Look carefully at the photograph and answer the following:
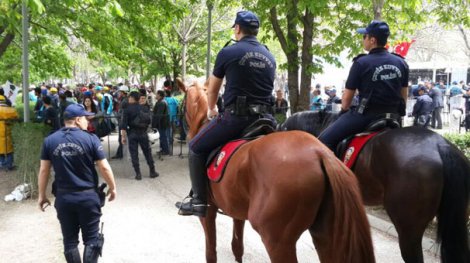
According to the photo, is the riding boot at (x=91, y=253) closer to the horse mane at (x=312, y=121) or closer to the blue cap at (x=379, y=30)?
the horse mane at (x=312, y=121)

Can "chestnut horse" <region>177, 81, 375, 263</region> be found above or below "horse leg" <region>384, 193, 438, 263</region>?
above

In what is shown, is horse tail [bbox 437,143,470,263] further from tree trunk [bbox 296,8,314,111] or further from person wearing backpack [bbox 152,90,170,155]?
person wearing backpack [bbox 152,90,170,155]

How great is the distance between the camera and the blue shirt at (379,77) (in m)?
4.84

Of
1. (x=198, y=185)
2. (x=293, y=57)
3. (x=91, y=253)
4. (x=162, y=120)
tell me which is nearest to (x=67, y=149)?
(x=91, y=253)

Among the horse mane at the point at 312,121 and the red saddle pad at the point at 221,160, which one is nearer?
the red saddle pad at the point at 221,160

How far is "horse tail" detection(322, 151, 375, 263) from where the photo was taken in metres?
2.99

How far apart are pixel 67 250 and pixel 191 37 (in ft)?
64.9

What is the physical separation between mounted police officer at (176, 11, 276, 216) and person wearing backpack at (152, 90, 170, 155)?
8964mm

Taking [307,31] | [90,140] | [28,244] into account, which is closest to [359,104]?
[90,140]

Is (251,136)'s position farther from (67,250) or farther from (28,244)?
(28,244)

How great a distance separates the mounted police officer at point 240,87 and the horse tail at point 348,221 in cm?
131

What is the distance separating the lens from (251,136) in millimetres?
4203

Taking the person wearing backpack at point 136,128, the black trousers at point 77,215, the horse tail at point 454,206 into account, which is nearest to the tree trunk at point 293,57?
the person wearing backpack at point 136,128

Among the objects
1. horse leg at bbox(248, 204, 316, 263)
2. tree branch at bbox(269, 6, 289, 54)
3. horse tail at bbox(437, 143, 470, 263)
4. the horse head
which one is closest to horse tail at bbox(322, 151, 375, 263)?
horse leg at bbox(248, 204, 316, 263)
